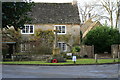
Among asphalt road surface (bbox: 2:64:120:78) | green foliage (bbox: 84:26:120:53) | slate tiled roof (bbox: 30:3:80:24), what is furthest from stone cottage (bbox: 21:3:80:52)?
asphalt road surface (bbox: 2:64:120:78)

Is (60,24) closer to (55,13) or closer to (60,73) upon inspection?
(55,13)

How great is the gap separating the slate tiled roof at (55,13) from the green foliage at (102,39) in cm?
392

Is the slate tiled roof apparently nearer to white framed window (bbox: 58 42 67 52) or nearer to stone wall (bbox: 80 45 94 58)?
white framed window (bbox: 58 42 67 52)

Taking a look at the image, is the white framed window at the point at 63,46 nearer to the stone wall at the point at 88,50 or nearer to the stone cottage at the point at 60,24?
the stone cottage at the point at 60,24

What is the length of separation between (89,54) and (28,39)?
9.93 m

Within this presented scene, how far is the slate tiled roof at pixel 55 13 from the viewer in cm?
4699

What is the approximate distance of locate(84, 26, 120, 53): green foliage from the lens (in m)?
43.9

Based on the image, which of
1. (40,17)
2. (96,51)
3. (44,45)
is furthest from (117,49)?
(40,17)

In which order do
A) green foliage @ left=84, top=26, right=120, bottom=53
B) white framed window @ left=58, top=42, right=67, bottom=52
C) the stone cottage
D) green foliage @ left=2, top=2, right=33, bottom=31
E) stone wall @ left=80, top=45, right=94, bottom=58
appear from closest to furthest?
green foliage @ left=2, top=2, right=33, bottom=31, stone wall @ left=80, top=45, right=94, bottom=58, green foliage @ left=84, top=26, right=120, bottom=53, white framed window @ left=58, top=42, right=67, bottom=52, the stone cottage

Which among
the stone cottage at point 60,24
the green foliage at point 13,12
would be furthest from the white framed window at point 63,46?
the green foliage at point 13,12

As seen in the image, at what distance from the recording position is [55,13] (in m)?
48.5

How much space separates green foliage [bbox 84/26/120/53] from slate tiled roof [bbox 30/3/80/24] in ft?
12.9

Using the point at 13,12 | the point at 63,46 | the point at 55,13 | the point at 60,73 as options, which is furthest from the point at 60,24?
the point at 60,73

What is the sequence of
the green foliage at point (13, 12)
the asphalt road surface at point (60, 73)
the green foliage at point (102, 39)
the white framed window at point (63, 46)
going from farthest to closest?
the white framed window at point (63, 46) < the green foliage at point (102, 39) < the green foliage at point (13, 12) < the asphalt road surface at point (60, 73)
